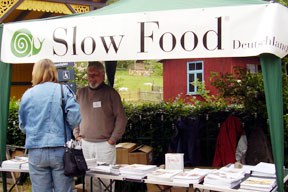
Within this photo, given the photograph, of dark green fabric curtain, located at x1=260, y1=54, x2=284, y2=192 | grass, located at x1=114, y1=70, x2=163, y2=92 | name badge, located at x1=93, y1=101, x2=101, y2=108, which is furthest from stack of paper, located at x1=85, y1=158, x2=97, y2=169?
grass, located at x1=114, y1=70, x2=163, y2=92

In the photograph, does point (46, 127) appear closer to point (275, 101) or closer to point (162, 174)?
point (162, 174)

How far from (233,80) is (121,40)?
9.66 ft

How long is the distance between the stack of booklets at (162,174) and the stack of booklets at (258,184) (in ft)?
2.22

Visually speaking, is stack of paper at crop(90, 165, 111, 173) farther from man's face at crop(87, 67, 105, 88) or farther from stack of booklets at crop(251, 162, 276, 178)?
stack of booklets at crop(251, 162, 276, 178)

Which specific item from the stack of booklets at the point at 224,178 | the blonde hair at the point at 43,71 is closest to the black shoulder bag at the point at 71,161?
the blonde hair at the point at 43,71

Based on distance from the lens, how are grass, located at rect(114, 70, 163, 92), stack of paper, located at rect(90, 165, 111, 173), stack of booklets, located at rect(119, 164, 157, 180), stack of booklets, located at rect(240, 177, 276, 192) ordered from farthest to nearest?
1. grass, located at rect(114, 70, 163, 92)
2. stack of paper, located at rect(90, 165, 111, 173)
3. stack of booklets, located at rect(119, 164, 157, 180)
4. stack of booklets, located at rect(240, 177, 276, 192)

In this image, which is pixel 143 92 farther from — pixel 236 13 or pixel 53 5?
pixel 236 13

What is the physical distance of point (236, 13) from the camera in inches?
153

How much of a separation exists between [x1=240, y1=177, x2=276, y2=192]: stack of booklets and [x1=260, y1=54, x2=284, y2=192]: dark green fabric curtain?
0.33 feet

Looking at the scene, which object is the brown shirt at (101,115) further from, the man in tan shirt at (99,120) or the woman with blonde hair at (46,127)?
the woman with blonde hair at (46,127)

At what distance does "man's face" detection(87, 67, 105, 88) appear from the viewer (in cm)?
529

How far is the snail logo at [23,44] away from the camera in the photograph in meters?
4.68

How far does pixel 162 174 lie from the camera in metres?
4.25

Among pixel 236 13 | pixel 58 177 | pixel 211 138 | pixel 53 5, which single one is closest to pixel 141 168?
pixel 58 177
